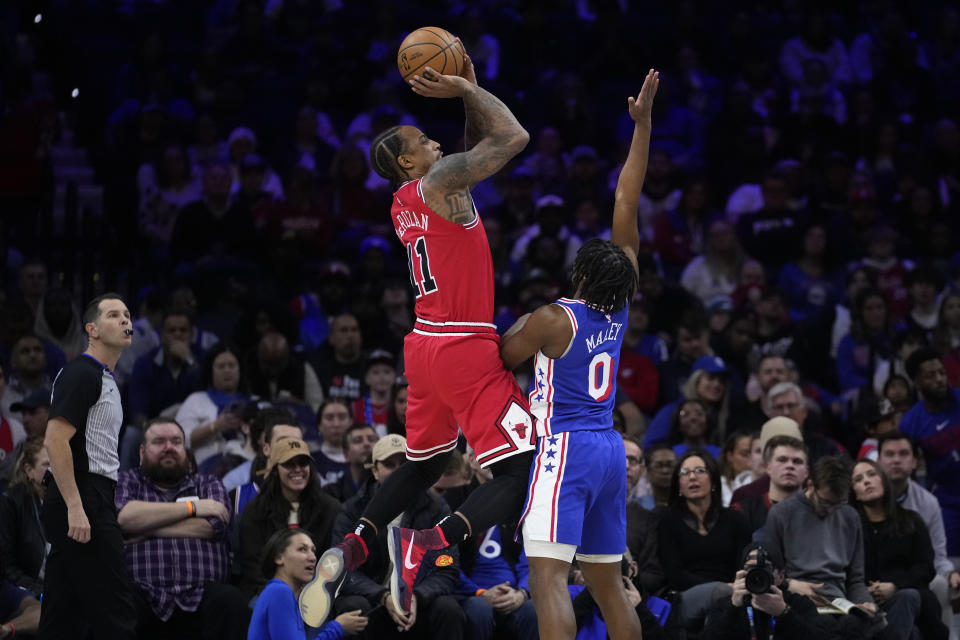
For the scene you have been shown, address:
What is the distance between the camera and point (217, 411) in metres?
10.6

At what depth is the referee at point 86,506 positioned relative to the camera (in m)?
Result: 6.94

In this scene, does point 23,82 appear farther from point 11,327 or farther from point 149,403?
point 149,403

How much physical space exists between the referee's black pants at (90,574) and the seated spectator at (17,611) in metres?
1.18

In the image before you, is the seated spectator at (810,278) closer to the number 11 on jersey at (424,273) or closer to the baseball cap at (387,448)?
the baseball cap at (387,448)

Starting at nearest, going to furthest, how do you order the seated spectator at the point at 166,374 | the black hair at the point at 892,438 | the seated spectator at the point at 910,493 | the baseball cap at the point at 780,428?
the baseball cap at the point at 780,428, the seated spectator at the point at 910,493, the black hair at the point at 892,438, the seated spectator at the point at 166,374

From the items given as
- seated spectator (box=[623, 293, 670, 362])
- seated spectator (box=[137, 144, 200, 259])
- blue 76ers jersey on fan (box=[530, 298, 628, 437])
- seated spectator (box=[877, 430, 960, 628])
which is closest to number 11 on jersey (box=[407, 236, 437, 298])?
blue 76ers jersey on fan (box=[530, 298, 628, 437])

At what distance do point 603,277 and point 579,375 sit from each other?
0.46 meters

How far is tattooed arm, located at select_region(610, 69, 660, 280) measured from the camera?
6.61 meters

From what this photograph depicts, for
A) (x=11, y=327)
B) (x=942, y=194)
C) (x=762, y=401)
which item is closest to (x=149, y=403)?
(x=11, y=327)

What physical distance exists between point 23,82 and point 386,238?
166 inches

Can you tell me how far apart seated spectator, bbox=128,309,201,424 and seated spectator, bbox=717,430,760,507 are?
415 centimetres

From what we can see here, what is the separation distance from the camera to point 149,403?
35.8ft

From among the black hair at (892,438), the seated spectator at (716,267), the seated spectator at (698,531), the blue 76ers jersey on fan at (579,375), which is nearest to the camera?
the blue 76ers jersey on fan at (579,375)

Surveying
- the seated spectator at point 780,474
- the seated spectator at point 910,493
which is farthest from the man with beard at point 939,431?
the seated spectator at point 780,474
